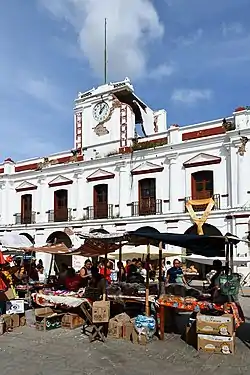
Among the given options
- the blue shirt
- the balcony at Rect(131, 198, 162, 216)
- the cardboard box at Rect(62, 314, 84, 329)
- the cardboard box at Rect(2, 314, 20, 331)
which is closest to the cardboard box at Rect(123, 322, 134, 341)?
the cardboard box at Rect(62, 314, 84, 329)

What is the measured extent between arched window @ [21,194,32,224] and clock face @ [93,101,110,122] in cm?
695

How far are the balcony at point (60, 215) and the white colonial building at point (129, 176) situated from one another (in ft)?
0.20

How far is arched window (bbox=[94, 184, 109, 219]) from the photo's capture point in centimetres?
2447

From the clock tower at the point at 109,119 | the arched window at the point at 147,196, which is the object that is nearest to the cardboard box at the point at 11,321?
the arched window at the point at 147,196

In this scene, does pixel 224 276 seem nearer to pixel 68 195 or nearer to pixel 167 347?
pixel 167 347

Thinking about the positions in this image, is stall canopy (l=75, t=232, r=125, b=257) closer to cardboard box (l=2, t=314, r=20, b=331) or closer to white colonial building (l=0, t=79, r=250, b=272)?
cardboard box (l=2, t=314, r=20, b=331)

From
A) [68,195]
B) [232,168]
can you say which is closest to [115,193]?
[68,195]

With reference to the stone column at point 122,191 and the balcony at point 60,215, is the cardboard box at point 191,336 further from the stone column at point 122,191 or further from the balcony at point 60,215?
the balcony at point 60,215

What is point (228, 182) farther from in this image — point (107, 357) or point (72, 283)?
point (107, 357)

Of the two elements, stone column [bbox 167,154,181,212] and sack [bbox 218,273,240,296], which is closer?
sack [bbox 218,273,240,296]

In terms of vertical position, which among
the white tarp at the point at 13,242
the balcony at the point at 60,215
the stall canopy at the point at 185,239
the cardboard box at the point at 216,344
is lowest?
the cardboard box at the point at 216,344

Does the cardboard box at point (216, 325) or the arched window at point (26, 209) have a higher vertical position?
the arched window at point (26, 209)

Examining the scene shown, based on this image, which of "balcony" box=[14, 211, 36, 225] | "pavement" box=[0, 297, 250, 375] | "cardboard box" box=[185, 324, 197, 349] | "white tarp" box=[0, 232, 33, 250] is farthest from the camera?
"balcony" box=[14, 211, 36, 225]

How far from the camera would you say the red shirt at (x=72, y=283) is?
11.8 m
